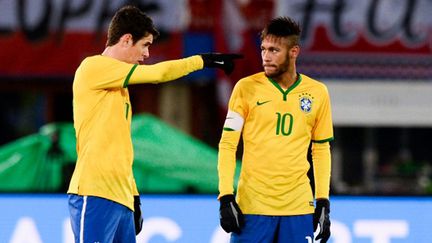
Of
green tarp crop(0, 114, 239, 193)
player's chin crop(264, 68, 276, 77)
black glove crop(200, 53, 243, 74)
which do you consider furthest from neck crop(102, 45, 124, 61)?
green tarp crop(0, 114, 239, 193)

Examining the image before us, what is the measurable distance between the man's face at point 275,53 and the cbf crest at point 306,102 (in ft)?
0.57

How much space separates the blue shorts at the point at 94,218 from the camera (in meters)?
6.29

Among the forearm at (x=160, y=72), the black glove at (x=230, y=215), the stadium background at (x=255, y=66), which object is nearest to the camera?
the forearm at (x=160, y=72)

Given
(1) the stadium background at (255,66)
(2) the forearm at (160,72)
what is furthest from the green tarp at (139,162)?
(1) the stadium background at (255,66)

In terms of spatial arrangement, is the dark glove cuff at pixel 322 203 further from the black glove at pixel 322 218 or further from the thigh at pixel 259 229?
the thigh at pixel 259 229

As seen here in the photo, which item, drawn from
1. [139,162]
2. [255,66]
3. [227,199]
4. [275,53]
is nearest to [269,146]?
[227,199]

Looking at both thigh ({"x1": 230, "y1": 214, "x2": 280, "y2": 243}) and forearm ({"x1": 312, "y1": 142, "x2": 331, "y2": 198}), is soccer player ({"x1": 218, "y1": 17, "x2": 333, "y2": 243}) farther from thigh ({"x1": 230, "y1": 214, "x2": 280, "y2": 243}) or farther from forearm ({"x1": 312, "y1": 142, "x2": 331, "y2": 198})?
forearm ({"x1": 312, "y1": 142, "x2": 331, "y2": 198})

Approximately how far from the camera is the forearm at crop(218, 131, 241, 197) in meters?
6.63

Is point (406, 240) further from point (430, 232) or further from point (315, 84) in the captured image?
point (315, 84)

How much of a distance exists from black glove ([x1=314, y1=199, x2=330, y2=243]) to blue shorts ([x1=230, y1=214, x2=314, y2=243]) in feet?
0.46

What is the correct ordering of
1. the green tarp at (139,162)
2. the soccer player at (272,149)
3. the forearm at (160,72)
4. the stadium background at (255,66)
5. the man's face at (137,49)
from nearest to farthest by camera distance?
the forearm at (160,72)
the man's face at (137,49)
the soccer player at (272,149)
the green tarp at (139,162)
the stadium background at (255,66)

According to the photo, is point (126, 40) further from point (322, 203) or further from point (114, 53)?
point (322, 203)

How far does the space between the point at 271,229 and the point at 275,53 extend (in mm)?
851

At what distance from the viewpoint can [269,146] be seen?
6.64 metres
